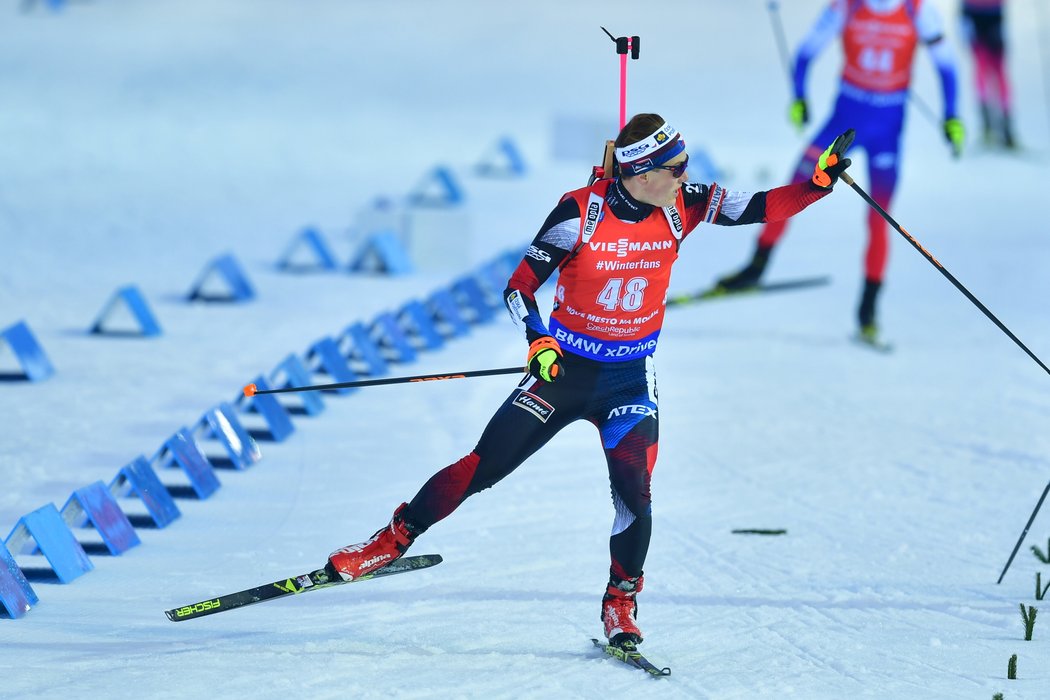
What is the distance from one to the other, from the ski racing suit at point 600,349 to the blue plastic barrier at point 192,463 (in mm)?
1921

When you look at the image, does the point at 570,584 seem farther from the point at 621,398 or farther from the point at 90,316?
the point at 90,316

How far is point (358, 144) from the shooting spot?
17.0 metres

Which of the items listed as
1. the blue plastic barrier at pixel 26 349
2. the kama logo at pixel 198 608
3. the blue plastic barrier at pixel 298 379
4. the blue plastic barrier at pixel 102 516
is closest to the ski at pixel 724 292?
the blue plastic barrier at pixel 298 379

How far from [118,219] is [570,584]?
840 cm

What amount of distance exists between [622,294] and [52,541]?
2.20m

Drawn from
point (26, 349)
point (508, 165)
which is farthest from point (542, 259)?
point (508, 165)

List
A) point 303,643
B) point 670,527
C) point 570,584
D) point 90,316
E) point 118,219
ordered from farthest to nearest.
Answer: point 118,219
point 90,316
point 670,527
point 570,584
point 303,643

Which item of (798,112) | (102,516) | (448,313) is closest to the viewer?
(102,516)

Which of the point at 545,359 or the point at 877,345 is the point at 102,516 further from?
the point at 877,345

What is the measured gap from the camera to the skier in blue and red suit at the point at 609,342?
5.05m

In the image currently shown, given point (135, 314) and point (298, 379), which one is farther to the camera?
point (135, 314)

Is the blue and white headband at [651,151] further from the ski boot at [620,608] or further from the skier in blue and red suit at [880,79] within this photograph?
the skier in blue and red suit at [880,79]

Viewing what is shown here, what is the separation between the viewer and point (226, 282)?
11.1m

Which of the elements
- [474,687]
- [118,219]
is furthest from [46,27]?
[474,687]
